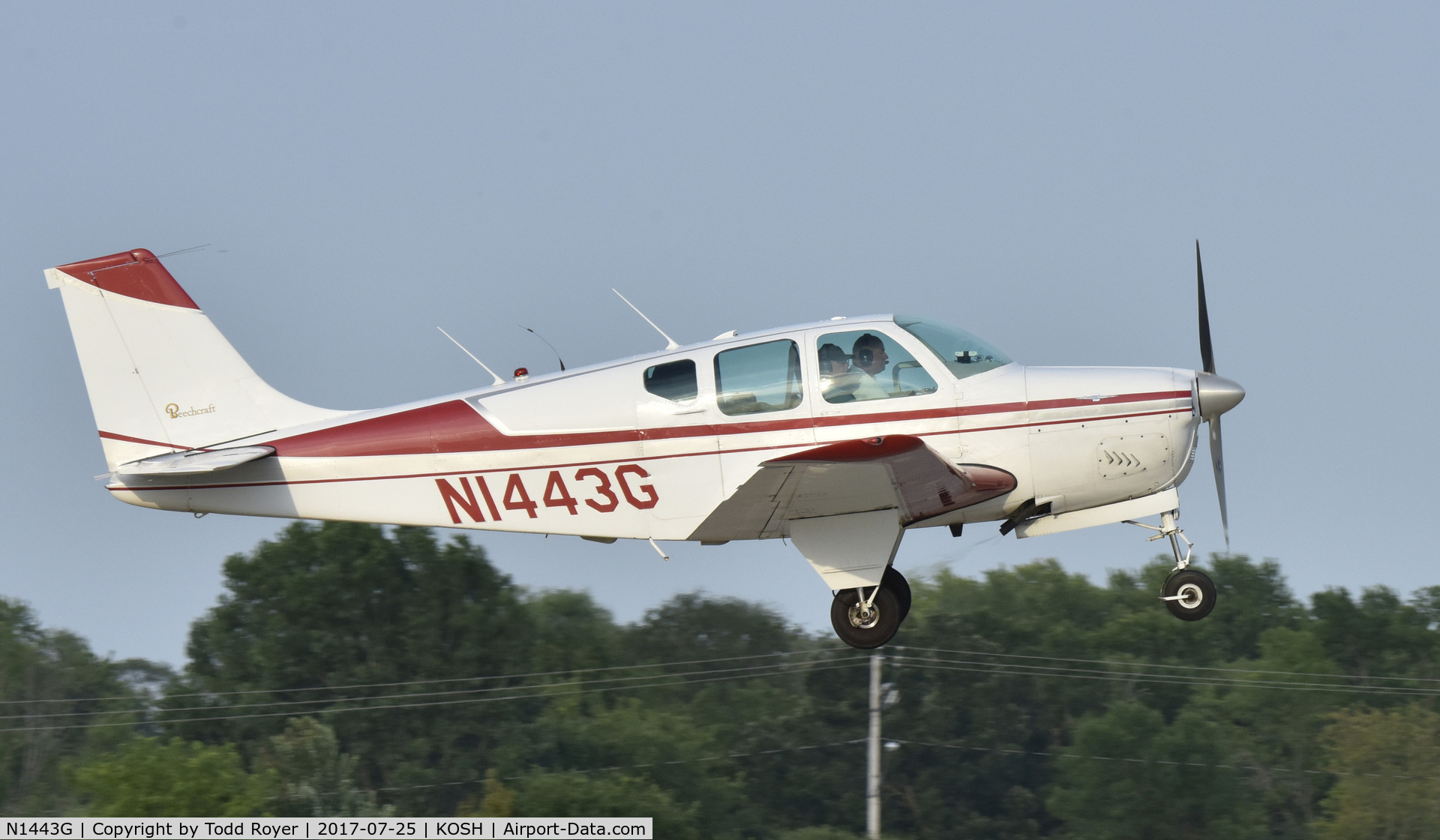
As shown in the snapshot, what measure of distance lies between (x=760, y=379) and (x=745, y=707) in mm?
30099

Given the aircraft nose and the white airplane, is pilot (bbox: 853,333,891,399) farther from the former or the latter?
the aircraft nose

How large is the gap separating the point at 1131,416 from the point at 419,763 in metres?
31.8

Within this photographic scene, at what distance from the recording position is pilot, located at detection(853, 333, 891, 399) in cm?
1115

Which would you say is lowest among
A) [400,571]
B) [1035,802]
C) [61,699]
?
[1035,802]

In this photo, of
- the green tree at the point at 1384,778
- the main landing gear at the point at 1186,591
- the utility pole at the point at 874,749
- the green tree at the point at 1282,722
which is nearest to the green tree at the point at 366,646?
the utility pole at the point at 874,749

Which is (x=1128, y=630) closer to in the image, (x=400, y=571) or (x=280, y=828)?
(x=400, y=571)

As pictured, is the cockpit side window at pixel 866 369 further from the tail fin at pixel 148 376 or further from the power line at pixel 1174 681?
the power line at pixel 1174 681

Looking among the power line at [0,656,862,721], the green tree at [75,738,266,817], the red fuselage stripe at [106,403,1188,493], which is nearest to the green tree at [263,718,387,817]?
the green tree at [75,738,266,817]

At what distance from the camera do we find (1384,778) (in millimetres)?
35531

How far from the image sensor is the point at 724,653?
1619 inches

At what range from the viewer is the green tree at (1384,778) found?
113 ft

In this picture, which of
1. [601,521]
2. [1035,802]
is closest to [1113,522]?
[601,521]
